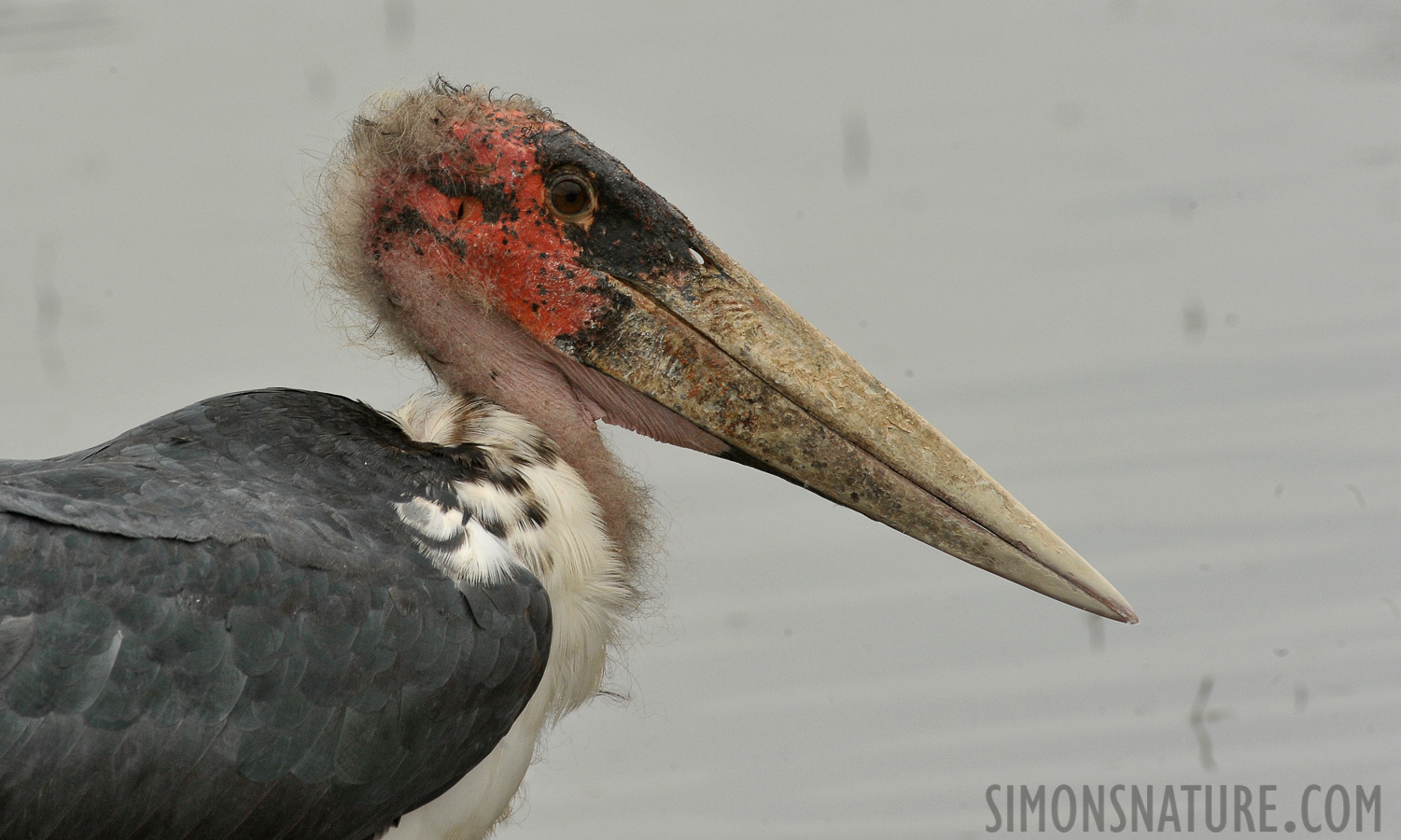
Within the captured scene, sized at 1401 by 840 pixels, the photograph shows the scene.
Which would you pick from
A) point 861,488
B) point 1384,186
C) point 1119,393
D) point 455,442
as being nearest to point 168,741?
point 455,442

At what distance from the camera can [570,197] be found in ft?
10.4

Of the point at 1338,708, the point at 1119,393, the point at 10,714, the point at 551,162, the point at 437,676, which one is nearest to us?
the point at 10,714

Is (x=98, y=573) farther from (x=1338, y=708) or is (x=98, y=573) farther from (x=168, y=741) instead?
(x=1338, y=708)

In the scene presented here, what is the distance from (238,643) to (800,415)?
113 cm

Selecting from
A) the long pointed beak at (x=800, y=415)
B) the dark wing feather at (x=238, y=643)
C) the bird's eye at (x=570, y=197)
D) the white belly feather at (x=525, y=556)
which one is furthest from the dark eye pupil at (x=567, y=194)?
the dark wing feather at (x=238, y=643)

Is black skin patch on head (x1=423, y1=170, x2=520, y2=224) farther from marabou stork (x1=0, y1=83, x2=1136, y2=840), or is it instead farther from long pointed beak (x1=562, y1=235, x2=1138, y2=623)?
long pointed beak (x1=562, y1=235, x2=1138, y2=623)

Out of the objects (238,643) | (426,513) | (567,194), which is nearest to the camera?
(238,643)

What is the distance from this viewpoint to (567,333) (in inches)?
126

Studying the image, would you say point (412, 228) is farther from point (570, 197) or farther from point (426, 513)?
point (426, 513)

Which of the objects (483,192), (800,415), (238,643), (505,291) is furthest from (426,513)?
(800,415)

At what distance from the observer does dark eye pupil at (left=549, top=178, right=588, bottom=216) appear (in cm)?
315

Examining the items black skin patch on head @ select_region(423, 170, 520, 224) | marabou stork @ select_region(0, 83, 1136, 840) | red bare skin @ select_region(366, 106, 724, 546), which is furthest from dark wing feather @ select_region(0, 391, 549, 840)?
black skin patch on head @ select_region(423, 170, 520, 224)

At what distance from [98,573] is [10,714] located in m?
0.24

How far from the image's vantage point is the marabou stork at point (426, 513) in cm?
258
